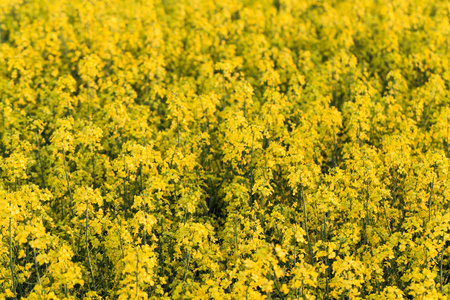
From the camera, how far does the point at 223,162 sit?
12.8 m

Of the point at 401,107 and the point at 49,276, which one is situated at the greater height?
the point at 401,107

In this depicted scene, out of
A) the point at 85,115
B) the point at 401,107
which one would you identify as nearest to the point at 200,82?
the point at 85,115

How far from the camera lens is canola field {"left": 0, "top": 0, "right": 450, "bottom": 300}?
30.3 feet

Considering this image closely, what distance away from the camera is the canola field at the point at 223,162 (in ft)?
30.3

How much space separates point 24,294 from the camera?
33.7 feet

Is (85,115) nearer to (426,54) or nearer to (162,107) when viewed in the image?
(162,107)

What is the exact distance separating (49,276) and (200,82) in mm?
7984

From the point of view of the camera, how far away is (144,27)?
759 inches

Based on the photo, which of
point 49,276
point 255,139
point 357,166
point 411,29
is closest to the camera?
point 49,276

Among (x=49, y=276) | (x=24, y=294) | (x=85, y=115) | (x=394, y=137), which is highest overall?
(x=394, y=137)

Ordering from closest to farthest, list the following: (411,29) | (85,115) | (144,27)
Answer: (85,115), (144,27), (411,29)

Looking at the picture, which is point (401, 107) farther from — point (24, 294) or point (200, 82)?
point (24, 294)

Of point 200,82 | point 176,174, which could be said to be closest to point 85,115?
point 200,82

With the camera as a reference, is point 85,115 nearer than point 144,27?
Yes
